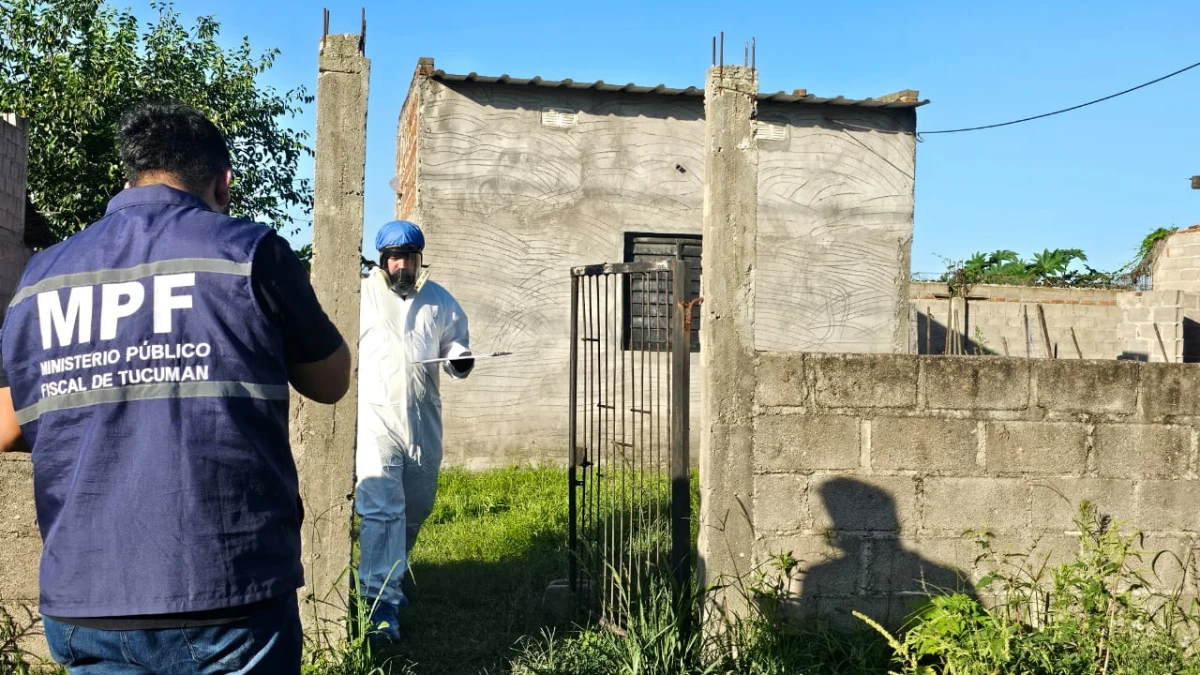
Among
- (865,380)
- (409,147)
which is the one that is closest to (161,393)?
(865,380)

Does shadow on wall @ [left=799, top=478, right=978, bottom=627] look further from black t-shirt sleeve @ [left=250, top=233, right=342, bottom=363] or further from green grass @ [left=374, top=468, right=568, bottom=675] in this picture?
black t-shirt sleeve @ [left=250, top=233, right=342, bottom=363]

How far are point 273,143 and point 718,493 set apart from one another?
15.0m

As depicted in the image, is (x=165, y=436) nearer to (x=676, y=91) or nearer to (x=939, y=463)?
(x=939, y=463)

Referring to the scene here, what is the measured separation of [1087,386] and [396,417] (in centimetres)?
330

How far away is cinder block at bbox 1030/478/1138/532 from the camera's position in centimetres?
486

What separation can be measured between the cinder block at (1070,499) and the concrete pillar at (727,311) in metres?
1.41

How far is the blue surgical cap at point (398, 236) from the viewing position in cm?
540

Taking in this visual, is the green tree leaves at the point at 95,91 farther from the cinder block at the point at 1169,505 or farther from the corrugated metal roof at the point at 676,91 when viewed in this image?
the cinder block at the point at 1169,505

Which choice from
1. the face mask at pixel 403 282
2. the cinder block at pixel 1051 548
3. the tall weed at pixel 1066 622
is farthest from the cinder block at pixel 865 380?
the face mask at pixel 403 282

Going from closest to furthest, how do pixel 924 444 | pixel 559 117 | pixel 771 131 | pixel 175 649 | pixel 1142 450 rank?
pixel 175 649, pixel 924 444, pixel 1142 450, pixel 559 117, pixel 771 131

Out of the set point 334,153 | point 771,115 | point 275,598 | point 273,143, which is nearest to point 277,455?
point 275,598

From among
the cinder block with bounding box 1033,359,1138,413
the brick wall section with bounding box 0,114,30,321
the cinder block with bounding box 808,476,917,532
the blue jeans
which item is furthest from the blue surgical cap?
the brick wall section with bounding box 0,114,30,321

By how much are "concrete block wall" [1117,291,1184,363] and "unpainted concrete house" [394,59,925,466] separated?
3998 mm

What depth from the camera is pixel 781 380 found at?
15.2ft
